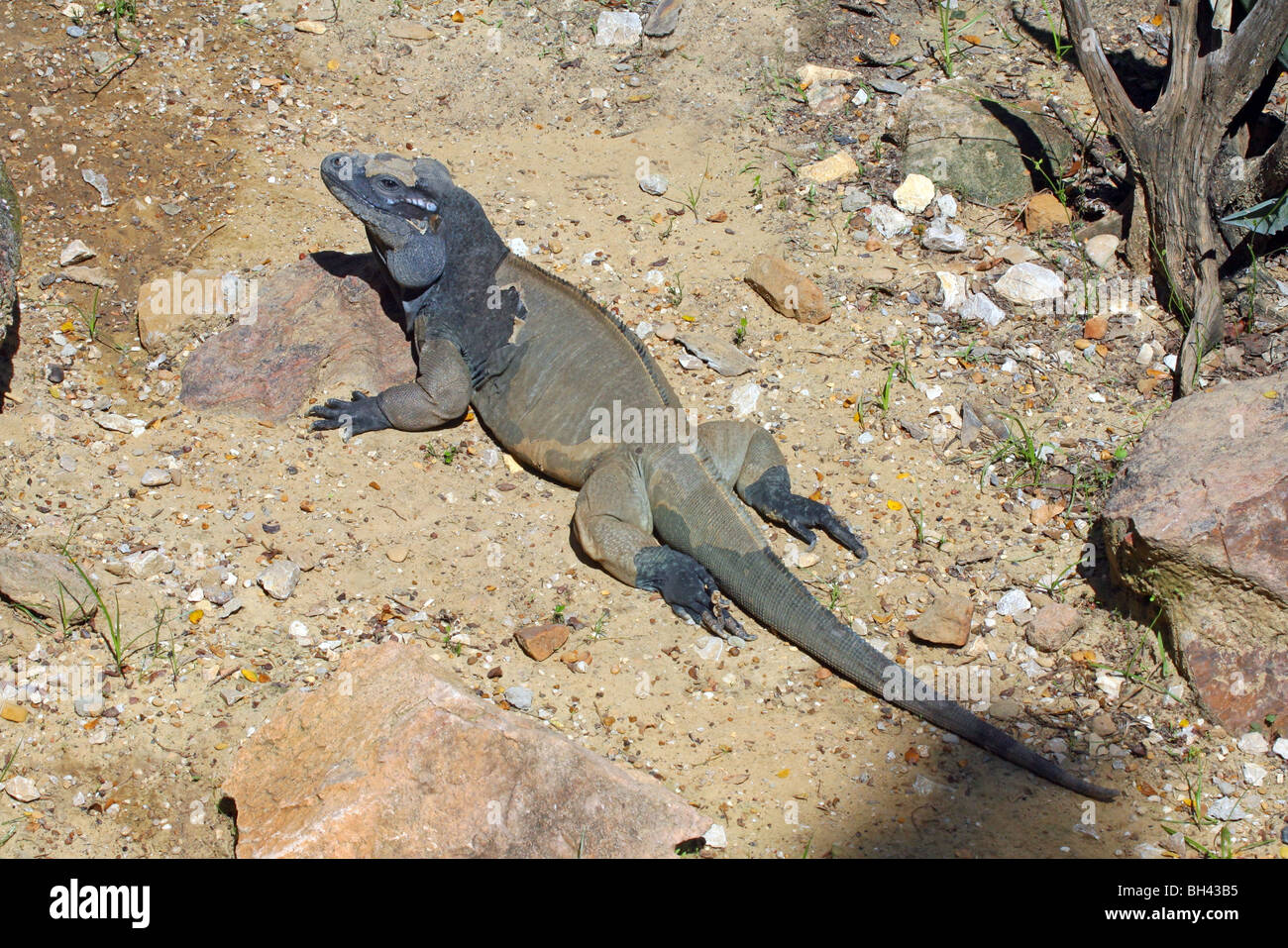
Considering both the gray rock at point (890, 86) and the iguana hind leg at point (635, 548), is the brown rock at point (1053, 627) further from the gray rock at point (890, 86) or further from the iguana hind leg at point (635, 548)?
the gray rock at point (890, 86)

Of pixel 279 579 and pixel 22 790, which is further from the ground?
pixel 279 579

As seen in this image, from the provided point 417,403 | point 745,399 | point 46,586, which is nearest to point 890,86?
point 745,399

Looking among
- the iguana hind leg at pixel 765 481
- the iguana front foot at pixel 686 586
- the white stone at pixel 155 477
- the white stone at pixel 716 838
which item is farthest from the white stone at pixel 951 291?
the white stone at pixel 155 477

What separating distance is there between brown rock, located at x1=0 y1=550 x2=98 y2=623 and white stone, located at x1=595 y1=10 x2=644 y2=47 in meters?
5.70

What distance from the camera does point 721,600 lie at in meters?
4.92

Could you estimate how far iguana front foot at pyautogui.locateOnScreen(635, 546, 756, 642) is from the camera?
4766 mm

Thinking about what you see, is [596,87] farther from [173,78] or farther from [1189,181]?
[1189,181]

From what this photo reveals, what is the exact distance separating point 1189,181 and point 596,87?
4116 millimetres

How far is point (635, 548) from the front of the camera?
493 cm

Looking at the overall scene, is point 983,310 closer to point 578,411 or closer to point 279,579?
point 578,411

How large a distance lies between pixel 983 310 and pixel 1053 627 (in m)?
2.30

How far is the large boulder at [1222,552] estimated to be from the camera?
417 centimetres

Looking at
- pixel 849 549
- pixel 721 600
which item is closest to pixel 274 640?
pixel 721 600

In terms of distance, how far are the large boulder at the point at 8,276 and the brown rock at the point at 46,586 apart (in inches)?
52.7
